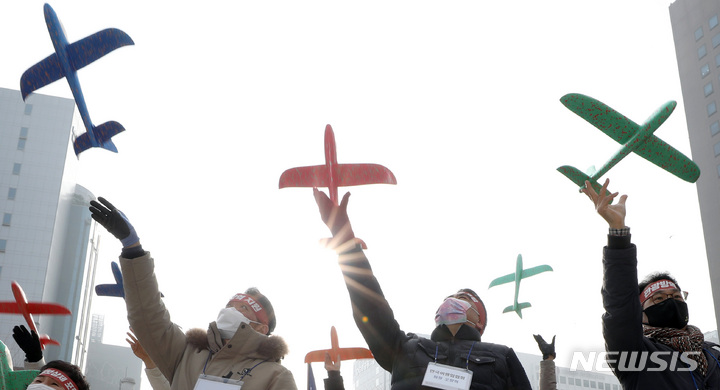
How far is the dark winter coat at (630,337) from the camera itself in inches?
154

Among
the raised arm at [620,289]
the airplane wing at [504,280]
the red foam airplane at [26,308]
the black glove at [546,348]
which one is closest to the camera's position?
the raised arm at [620,289]

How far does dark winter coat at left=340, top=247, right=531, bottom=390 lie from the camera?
4.21 metres

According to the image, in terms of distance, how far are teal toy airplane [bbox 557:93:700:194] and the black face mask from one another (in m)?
3.83

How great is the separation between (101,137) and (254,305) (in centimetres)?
820

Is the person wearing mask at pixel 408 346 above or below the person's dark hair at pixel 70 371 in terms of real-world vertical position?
above

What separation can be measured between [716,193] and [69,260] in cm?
6281

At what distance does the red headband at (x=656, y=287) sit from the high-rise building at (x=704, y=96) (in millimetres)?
54423

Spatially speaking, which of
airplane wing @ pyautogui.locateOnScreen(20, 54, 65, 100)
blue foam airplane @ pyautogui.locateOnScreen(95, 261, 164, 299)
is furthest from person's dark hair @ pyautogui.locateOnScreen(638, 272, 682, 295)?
airplane wing @ pyautogui.locateOnScreen(20, 54, 65, 100)

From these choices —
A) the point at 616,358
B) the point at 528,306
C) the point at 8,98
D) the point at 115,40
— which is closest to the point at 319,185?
the point at 616,358

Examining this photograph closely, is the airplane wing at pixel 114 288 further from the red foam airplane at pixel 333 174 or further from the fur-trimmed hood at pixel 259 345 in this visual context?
the fur-trimmed hood at pixel 259 345

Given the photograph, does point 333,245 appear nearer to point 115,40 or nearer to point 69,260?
point 115,40

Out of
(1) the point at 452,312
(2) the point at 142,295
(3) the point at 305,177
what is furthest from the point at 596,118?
(2) the point at 142,295

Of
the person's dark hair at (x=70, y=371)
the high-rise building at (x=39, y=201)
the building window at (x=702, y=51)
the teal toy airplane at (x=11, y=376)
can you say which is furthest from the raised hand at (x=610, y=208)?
the high-rise building at (x=39, y=201)
